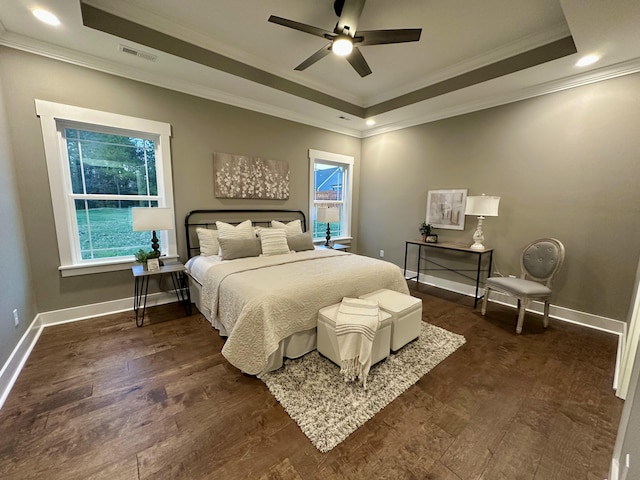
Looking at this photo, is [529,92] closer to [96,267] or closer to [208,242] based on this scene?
[208,242]

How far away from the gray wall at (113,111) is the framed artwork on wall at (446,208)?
245 cm

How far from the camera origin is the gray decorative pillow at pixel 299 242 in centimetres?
367

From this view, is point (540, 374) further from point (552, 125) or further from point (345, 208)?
→ point (345, 208)

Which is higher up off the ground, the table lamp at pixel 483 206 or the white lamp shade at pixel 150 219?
the table lamp at pixel 483 206

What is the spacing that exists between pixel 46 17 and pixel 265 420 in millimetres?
3586

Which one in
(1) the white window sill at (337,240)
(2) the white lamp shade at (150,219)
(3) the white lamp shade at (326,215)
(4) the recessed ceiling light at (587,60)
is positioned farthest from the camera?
(1) the white window sill at (337,240)

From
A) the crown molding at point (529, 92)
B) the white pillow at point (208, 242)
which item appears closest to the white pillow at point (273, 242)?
the white pillow at point (208, 242)

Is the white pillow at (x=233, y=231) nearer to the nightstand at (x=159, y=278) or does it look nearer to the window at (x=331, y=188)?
the nightstand at (x=159, y=278)

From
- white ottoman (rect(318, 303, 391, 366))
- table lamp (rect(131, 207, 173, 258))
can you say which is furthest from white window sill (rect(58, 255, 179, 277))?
white ottoman (rect(318, 303, 391, 366))

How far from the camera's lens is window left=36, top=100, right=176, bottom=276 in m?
2.69

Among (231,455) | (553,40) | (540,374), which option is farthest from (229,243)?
(553,40)

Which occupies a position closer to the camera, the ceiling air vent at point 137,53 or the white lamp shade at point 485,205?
the ceiling air vent at point 137,53

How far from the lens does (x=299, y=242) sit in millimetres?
3715

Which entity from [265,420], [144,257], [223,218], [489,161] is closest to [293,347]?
[265,420]
